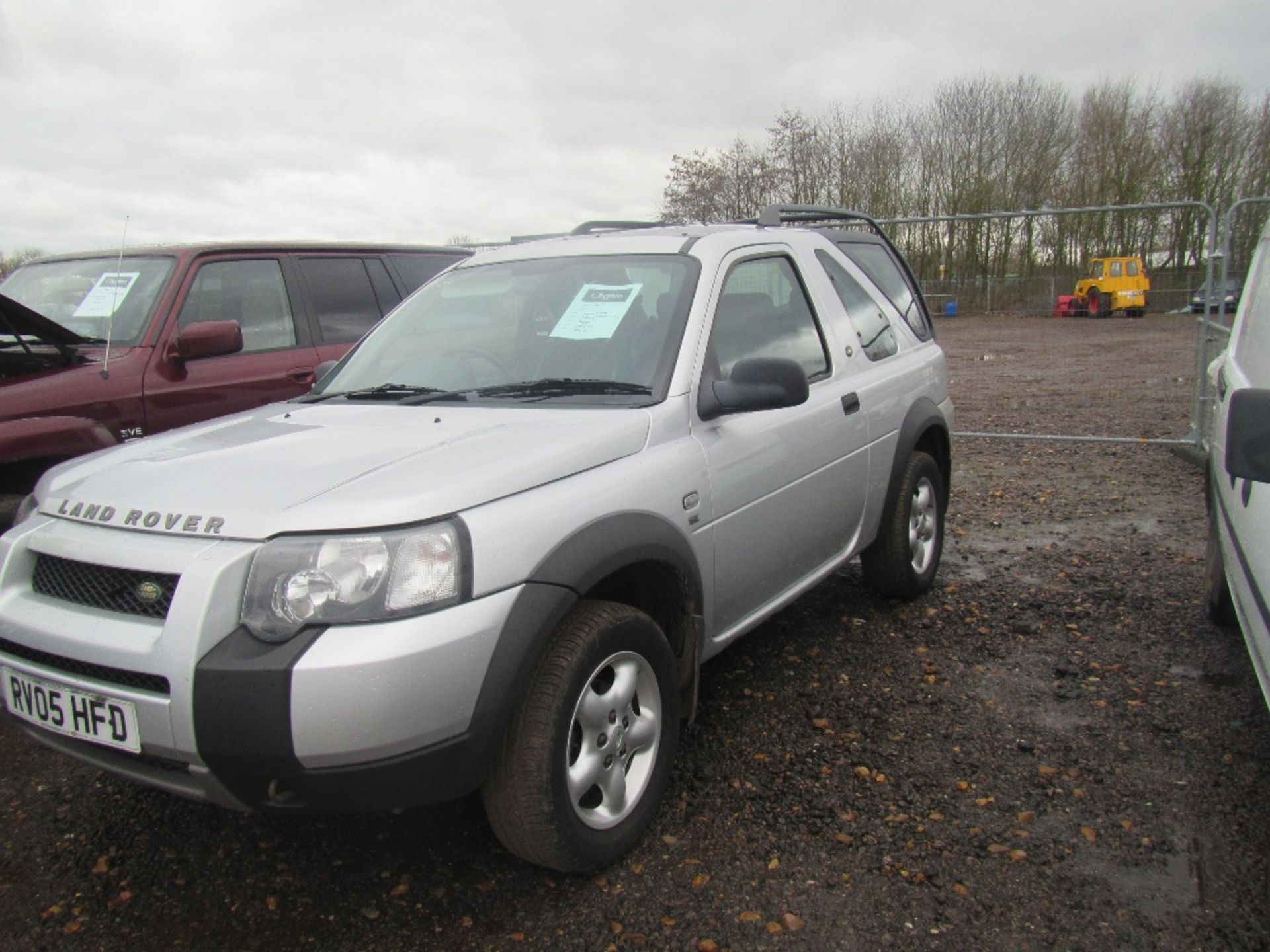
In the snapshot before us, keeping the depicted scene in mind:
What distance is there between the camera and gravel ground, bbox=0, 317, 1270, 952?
2.45 meters

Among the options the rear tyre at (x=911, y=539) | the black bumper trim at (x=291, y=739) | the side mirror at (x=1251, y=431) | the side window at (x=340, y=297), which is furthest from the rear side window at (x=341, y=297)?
the side mirror at (x=1251, y=431)

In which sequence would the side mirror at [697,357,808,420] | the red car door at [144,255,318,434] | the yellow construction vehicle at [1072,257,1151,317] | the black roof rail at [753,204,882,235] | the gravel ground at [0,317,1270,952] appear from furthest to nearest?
the yellow construction vehicle at [1072,257,1151,317] < the red car door at [144,255,318,434] < the black roof rail at [753,204,882,235] < the side mirror at [697,357,808,420] < the gravel ground at [0,317,1270,952]

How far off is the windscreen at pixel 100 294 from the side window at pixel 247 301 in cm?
18

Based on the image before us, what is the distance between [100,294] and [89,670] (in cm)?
352

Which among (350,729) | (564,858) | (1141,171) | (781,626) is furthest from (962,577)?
(1141,171)

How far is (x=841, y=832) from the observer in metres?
2.84

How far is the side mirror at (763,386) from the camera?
2.96 meters

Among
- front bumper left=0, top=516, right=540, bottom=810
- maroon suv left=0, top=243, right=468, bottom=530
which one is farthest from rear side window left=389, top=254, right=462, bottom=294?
front bumper left=0, top=516, right=540, bottom=810

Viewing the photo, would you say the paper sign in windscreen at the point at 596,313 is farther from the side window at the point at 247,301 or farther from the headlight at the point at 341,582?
the side window at the point at 247,301

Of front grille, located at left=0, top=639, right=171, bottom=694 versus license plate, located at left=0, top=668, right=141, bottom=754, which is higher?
front grille, located at left=0, top=639, right=171, bottom=694

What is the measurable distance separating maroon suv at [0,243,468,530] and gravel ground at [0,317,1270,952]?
4.77 ft

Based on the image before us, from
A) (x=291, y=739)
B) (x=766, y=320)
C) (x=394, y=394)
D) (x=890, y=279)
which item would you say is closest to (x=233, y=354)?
(x=394, y=394)

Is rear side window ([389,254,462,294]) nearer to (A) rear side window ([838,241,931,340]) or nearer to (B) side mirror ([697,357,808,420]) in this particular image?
(A) rear side window ([838,241,931,340])

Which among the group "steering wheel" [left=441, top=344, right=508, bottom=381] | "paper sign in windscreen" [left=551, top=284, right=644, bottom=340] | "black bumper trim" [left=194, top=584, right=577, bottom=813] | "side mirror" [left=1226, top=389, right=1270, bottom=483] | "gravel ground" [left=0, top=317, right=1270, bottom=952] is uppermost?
"paper sign in windscreen" [left=551, top=284, right=644, bottom=340]
